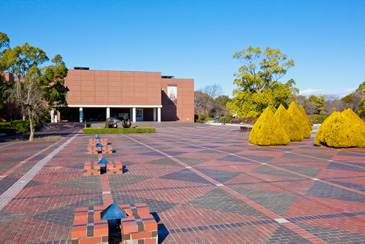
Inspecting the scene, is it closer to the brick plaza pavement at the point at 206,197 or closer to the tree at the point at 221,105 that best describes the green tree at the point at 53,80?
the brick plaza pavement at the point at 206,197

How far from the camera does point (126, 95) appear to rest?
5703 centimetres

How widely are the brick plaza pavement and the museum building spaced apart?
4367 centimetres

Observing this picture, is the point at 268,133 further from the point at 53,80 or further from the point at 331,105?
the point at 331,105

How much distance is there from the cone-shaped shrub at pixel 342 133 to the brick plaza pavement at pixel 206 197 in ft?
15.5

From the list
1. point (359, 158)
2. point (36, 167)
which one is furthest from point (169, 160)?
point (359, 158)

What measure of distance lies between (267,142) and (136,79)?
43625 millimetres

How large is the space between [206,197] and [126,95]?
51802 mm

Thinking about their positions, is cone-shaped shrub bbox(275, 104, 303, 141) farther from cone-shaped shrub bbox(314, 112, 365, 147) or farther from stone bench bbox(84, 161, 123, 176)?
stone bench bbox(84, 161, 123, 176)

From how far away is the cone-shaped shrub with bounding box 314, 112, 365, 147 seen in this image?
17.0 metres

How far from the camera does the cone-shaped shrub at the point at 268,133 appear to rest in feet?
60.2

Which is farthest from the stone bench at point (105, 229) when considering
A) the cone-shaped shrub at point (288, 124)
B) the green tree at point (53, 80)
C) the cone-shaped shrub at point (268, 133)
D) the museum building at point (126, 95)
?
the museum building at point (126, 95)

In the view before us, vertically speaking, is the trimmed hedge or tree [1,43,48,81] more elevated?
tree [1,43,48,81]

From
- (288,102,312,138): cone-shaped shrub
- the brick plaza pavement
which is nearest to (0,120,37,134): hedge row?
the brick plaza pavement

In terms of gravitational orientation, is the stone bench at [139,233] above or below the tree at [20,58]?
below
